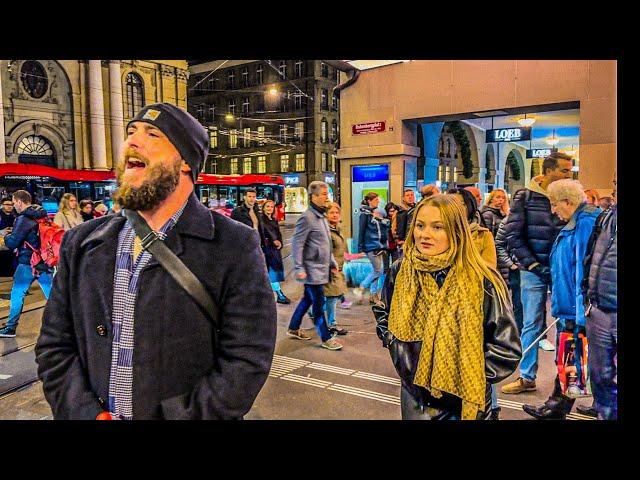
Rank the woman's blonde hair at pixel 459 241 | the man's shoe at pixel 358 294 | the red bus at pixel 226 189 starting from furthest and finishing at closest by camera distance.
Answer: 1. the red bus at pixel 226 189
2. the man's shoe at pixel 358 294
3. the woman's blonde hair at pixel 459 241

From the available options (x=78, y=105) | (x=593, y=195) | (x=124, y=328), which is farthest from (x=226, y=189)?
(x=78, y=105)

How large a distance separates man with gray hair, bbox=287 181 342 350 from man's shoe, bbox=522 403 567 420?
2308 millimetres

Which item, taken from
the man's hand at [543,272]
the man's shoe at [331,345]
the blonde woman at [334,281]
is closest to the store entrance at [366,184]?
the blonde woman at [334,281]

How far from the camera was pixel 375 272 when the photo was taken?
28.7ft

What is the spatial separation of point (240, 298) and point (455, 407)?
139 cm

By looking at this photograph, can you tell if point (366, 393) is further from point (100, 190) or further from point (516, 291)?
point (100, 190)

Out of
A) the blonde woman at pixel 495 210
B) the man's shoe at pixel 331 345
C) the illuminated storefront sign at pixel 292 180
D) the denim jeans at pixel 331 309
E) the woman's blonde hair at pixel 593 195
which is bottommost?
the man's shoe at pixel 331 345

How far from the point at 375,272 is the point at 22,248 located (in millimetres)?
5172

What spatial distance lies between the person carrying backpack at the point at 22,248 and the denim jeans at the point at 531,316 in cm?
550

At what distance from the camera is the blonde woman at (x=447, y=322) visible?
8.63ft

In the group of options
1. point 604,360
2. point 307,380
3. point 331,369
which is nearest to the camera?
point 604,360

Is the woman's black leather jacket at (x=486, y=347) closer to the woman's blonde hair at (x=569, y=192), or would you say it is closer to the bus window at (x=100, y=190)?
the woman's blonde hair at (x=569, y=192)
